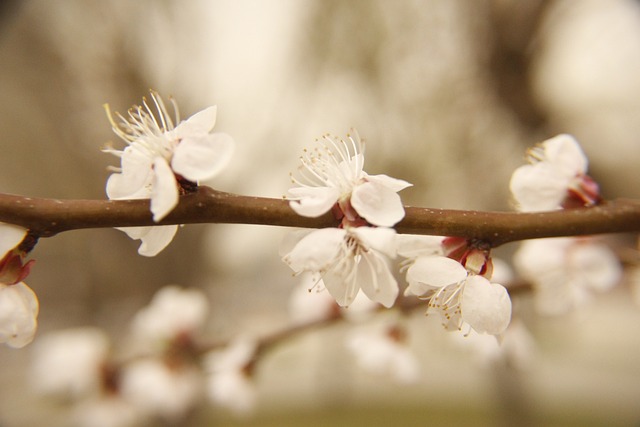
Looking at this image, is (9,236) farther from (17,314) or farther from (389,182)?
(389,182)

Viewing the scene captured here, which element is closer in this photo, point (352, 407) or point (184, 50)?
point (184, 50)

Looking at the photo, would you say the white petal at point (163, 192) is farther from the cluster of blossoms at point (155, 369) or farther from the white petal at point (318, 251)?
the cluster of blossoms at point (155, 369)

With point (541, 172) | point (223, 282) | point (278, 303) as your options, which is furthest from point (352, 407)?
point (541, 172)

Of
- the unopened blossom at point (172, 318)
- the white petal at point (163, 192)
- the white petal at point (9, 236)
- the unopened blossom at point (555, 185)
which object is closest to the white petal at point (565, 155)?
the unopened blossom at point (555, 185)

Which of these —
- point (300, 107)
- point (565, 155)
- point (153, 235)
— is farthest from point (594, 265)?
point (300, 107)

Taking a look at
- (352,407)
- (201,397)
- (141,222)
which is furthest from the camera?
(352,407)

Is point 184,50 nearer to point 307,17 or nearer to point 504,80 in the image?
point 307,17

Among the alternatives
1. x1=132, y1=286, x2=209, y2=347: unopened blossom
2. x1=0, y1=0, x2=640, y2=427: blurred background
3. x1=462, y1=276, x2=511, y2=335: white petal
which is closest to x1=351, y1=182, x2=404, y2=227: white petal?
x1=462, y1=276, x2=511, y2=335: white petal
